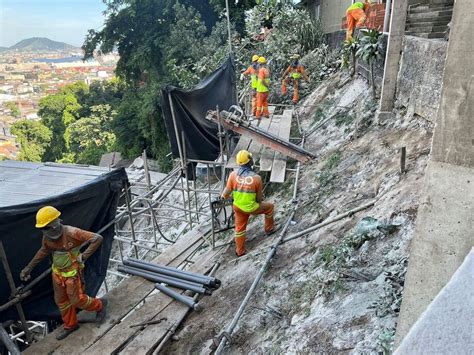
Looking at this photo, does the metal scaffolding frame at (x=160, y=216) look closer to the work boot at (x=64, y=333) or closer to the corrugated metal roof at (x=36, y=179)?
the work boot at (x=64, y=333)

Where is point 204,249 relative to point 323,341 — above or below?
below

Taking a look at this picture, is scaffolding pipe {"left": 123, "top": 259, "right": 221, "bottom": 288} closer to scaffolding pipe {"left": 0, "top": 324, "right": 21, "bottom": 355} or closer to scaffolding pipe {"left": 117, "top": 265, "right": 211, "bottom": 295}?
scaffolding pipe {"left": 117, "top": 265, "right": 211, "bottom": 295}

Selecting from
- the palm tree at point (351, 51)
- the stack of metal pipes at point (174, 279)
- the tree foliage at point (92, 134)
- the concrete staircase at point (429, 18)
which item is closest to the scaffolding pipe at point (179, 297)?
the stack of metal pipes at point (174, 279)

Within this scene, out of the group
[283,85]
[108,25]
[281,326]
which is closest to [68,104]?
[108,25]

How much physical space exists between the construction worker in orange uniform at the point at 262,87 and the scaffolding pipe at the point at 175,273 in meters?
5.91

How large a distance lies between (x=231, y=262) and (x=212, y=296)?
31.4 inches

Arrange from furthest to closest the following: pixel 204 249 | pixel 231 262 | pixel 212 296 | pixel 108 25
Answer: pixel 108 25 < pixel 204 249 < pixel 231 262 < pixel 212 296

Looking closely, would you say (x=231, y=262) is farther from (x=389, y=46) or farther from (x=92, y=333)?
(x=389, y=46)

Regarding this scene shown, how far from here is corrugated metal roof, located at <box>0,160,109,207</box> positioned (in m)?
8.80

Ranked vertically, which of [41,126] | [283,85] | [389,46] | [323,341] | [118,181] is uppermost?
[389,46]

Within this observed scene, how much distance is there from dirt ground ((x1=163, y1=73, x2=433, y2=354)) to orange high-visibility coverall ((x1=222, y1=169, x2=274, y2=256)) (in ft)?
1.30

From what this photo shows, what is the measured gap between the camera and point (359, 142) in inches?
265

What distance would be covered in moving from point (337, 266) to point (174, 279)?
7.78ft

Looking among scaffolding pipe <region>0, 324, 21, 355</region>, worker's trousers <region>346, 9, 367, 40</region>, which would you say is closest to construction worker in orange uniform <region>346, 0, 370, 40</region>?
worker's trousers <region>346, 9, 367, 40</region>
